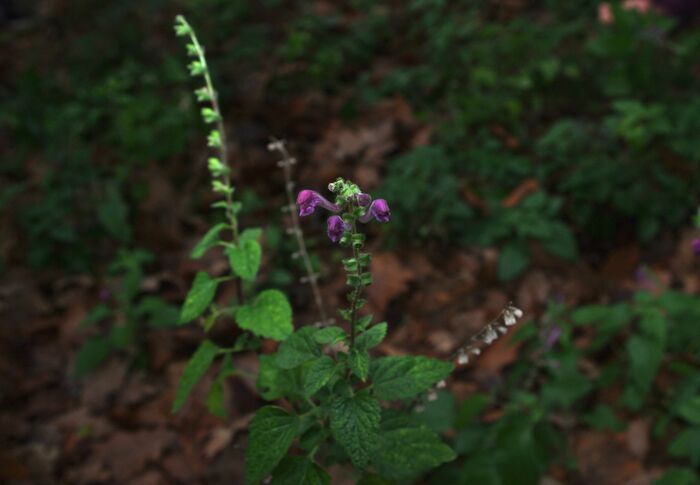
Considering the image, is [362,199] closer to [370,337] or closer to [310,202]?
[310,202]

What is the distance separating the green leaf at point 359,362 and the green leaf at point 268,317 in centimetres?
21

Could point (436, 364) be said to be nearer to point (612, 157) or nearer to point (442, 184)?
point (442, 184)

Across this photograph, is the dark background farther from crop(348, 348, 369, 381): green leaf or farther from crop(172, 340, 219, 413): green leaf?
crop(348, 348, 369, 381): green leaf

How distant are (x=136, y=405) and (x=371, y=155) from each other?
2.05m

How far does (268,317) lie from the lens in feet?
4.70

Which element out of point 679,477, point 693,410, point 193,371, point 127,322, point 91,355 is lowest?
point 91,355

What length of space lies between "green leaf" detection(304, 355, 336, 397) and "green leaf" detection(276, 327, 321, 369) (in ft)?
0.11

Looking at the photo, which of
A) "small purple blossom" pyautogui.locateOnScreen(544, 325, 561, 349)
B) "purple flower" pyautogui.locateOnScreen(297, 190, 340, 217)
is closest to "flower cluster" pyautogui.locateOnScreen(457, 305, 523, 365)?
"purple flower" pyautogui.locateOnScreen(297, 190, 340, 217)

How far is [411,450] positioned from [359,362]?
278 millimetres

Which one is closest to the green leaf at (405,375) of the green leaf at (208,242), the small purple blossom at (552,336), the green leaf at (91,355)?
the green leaf at (208,242)

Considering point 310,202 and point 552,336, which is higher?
point 310,202

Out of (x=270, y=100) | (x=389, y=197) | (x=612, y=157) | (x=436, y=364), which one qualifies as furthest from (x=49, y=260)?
(x=612, y=157)

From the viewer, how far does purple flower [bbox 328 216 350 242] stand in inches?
43.1

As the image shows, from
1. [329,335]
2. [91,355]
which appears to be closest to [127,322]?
[91,355]
